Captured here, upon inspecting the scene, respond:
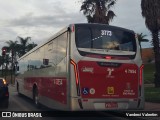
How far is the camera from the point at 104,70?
11.9 m

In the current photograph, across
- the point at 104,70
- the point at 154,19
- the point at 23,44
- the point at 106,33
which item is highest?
the point at 23,44

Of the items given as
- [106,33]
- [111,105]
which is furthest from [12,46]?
[111,105]

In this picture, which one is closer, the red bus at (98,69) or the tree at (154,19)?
the red bus at (98,69)

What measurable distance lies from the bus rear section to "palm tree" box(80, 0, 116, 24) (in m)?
23.8

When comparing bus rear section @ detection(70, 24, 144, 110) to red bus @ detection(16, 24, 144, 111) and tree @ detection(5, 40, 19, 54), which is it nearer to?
red bus @ detection(16, 24, 144, 111)

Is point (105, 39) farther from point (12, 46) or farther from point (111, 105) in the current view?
point (12, 46)

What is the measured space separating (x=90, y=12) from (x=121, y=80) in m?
25.4

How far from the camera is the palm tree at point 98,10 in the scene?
3625 centimetres

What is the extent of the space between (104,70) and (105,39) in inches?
43.0

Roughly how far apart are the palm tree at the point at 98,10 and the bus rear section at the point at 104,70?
23782mm

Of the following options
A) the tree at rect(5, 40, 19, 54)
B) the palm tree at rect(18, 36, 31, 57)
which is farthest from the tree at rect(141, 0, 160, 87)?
the tree at rect(5, 40, 19, 54)

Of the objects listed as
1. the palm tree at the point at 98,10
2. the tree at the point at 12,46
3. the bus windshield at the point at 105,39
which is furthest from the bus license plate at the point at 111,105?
the tree at the point at 12,46

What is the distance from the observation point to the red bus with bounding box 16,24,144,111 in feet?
38.0

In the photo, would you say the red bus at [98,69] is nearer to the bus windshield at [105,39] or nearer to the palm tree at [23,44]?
the bus windshield at [105,39]
